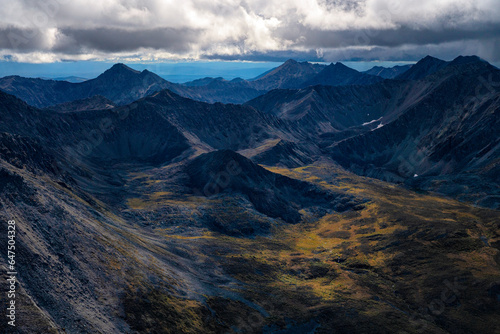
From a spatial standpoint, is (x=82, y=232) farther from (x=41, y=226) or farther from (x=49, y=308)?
(x=49, y=308)

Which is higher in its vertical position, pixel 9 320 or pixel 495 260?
pixel 9 320

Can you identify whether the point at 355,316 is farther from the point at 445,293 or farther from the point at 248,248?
the point at 248,248

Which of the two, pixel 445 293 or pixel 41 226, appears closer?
pixel 41 226

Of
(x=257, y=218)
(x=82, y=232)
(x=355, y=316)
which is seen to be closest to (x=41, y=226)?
(x=82, y=232)

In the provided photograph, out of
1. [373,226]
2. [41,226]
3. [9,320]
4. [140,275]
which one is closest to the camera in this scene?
[9,320]

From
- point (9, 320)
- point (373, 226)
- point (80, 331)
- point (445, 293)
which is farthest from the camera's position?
point (373, 226)

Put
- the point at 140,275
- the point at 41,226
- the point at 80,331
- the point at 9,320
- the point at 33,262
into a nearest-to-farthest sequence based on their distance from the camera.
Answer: the point at 9,320 → the point at 80,331 → the point at 33,262 → the point at 41,226 → the point at 140,275

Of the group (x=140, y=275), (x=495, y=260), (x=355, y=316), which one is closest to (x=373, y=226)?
(x=495, y=260)

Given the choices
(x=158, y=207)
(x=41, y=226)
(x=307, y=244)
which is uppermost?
(x=41, y=226)

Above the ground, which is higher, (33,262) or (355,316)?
(33,262)

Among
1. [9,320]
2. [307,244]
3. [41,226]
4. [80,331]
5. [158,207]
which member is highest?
[41,226]
